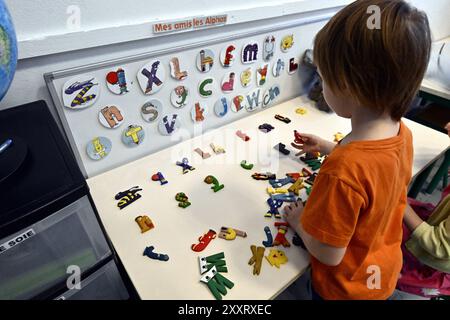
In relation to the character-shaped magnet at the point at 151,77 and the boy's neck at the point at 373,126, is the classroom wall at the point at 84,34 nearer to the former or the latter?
the character-shaped magnet at the point at 151,77

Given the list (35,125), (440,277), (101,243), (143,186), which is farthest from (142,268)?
(440,277)

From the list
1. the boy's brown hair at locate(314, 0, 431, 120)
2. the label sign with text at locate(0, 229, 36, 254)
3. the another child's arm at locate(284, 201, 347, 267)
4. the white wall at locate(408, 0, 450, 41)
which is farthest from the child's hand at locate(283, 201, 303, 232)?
the white wall at locate(408, 0, 450, 41)

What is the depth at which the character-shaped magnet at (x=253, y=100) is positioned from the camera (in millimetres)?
1125

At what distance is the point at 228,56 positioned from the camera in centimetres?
95

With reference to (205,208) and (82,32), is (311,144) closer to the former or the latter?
(205,208)

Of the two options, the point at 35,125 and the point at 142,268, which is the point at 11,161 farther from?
the point at 142,268

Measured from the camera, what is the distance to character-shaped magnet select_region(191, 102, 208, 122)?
38.4 inches

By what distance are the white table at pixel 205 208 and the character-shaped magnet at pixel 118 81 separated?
0.25m

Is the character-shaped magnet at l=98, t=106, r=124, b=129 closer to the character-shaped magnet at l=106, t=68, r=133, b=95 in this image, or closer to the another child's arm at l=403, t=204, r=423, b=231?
the character-shaped magnet at l=106, t=68, r=133, b=95

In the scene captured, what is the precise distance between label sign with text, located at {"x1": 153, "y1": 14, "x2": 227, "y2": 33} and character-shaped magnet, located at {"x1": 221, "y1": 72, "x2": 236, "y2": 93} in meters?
0.18

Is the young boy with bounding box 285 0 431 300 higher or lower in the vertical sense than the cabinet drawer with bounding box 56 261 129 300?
higher

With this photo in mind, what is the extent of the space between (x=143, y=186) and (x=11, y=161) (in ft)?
1.17

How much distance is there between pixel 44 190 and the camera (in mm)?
465

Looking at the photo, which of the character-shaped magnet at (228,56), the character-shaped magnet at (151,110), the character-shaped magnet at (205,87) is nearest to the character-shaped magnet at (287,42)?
the character-shaped magnet at (228,56)
